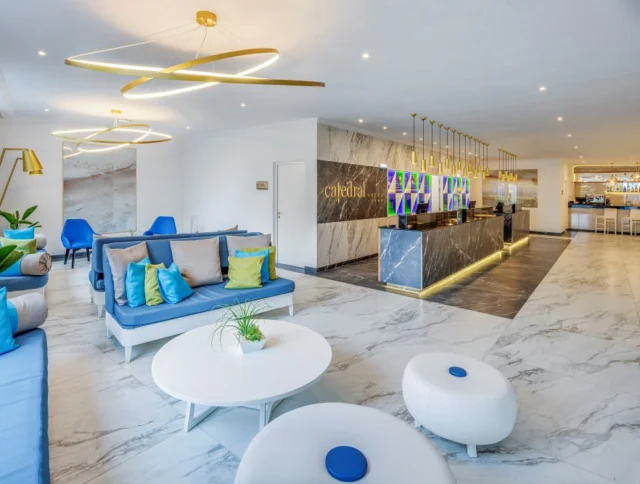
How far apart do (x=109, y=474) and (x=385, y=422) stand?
5.22 ft

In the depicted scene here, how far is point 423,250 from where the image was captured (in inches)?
233

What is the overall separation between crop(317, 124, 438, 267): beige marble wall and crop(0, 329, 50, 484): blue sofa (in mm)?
5597

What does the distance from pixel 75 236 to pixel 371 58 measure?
24.2 ft

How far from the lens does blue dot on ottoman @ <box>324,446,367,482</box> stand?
140cm

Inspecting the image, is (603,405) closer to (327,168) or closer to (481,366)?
(481,366)

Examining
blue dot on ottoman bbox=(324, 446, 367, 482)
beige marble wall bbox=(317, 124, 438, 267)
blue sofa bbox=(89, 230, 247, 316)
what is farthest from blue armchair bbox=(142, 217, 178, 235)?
blue dot on ottoman bbox=(324, 446, 367, 482)

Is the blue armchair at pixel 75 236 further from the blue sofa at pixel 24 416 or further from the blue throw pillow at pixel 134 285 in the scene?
the blue sofa at pixel 24 416

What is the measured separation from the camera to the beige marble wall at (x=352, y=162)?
7738 mm

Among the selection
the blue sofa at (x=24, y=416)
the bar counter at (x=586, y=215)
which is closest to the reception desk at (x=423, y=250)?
the blue sofa at (x=24, y=416)

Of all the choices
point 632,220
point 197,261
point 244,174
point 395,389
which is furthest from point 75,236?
point 632,220

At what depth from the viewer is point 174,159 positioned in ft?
34.2

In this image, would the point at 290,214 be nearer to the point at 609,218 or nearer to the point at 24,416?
the point at 24,416

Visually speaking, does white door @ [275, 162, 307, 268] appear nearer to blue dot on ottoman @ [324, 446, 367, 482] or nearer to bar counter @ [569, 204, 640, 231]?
blue dot on ottoman @ [324, 446, 367, 482]

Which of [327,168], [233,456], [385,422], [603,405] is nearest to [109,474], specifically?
[233,456]
